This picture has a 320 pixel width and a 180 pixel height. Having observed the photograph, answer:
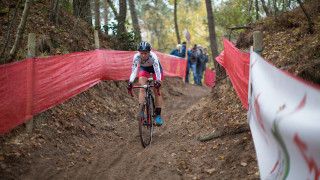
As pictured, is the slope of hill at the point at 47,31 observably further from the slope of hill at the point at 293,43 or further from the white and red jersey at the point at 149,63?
the slope of hill at the point at 293,43

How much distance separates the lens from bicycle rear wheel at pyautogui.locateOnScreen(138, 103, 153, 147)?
5.74 metres

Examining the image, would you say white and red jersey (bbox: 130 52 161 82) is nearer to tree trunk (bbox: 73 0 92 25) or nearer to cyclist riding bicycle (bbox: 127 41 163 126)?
cyclist riding bicycle (bbox: 127 41 163 126)

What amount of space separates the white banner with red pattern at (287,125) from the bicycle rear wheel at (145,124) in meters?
2.80

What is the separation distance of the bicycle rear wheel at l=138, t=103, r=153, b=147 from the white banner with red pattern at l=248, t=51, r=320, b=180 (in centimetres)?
280

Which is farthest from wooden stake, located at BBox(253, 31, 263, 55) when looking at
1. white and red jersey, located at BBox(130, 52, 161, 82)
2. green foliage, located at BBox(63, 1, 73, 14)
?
green foliage, located at BBox(63, 1, 73, 14)

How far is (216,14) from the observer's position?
2162cm

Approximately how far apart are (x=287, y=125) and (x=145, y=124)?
3.95m

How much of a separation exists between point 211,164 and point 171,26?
151ft

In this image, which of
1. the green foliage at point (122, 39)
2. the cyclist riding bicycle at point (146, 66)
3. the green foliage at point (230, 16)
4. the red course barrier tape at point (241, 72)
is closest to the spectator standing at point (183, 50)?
the green foliage at point (230, 16)

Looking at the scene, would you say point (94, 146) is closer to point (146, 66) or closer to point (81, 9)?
A: point (146, 66)

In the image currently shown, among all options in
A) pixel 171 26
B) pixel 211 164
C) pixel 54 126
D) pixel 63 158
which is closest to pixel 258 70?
pixel 211 164

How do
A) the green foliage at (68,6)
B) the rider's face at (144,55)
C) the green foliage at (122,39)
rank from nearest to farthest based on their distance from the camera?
1. the rider's face at (144,55)
2. the green foliage at (68,6)
3. the green foliage at (122,39)

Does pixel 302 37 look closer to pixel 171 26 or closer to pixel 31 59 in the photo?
pixel 31 59

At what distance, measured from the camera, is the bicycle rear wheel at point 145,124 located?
5.74 metres
